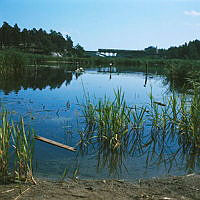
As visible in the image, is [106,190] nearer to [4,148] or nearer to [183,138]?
[4,148]

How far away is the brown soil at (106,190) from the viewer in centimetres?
310

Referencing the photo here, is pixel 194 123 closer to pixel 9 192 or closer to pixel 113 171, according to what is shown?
pixel 113 171

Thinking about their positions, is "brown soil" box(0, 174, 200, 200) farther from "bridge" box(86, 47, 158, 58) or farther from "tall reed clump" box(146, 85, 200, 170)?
"bridge" box(86, 47, 158, 58)

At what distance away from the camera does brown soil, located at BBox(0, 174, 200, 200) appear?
122 inches

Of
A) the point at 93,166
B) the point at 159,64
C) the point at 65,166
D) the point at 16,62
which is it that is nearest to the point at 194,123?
the point at 93,166

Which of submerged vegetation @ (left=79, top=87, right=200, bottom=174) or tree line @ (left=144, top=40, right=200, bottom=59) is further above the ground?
tree line @ (left=144, top=40, right=200, bottom=59)

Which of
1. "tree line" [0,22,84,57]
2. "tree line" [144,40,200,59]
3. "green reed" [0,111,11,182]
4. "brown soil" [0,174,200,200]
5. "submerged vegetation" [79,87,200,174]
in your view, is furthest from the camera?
"tree line" [0,22,84,57]

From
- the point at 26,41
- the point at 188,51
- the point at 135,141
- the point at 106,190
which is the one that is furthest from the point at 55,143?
the point at 26,41

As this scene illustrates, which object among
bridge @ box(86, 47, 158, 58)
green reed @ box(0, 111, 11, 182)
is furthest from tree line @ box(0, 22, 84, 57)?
green reed @ box(0, 111, 11, 182)

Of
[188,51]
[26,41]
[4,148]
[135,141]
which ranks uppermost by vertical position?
[26,41]

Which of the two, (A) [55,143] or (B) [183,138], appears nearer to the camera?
(A) [55,143]

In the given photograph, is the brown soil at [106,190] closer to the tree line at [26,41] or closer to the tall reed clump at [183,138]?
the tall reed clump at [183,138]

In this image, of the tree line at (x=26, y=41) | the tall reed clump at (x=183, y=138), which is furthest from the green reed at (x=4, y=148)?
the tree line at (x=26, y=41)

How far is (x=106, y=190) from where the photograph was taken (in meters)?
3.33
